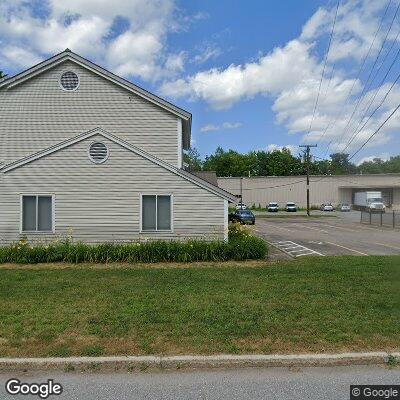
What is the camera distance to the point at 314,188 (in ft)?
217

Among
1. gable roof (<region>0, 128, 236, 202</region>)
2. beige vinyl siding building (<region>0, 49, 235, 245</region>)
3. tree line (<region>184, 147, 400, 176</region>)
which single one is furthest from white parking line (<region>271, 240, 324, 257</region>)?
tree line (<region>184, 147, 400, 176</region>)

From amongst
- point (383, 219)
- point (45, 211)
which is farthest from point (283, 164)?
point (45, 211)

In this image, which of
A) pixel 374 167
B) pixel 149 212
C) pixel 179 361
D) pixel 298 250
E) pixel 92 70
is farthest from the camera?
pixel 374 167

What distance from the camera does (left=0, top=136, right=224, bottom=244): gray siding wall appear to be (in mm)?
13500

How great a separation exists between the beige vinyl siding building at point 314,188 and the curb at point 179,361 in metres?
59.9

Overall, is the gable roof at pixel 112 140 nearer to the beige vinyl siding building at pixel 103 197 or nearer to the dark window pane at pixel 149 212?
the beige vinyl siding building at pixel 103 197

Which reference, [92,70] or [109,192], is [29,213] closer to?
[109,192]

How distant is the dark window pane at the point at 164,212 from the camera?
13.7 metres

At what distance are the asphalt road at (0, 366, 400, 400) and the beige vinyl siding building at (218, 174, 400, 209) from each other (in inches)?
2367

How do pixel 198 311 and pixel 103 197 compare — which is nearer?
pixel 198 311

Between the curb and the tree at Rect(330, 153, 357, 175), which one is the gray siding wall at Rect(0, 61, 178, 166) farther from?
the tree at Rect(330, 153, 357, 175)

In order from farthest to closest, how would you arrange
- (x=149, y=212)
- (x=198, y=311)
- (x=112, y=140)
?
(x=149, y=212)
(x=112, y=140)
(x=198, y=311)

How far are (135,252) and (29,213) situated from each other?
168 inches

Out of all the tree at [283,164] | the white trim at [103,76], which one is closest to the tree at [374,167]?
the tree at [283,164]
